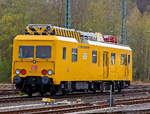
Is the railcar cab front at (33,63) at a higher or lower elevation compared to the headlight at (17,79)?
higher

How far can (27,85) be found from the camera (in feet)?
75.4

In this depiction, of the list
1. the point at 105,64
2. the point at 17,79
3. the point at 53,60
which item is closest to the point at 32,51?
the point at 53,60

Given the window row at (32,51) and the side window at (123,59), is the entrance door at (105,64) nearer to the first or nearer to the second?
the side window at (123,59)

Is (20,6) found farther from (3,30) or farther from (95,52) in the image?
(95,52)

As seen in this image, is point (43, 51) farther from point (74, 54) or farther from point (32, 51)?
point (74, 54)

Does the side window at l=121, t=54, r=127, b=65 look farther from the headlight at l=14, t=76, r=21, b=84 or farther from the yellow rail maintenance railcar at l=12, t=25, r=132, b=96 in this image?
the headlight at l=14, t=76, r=21, b=84

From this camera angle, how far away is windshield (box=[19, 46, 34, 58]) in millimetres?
22797

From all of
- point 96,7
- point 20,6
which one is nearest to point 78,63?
point 20,6

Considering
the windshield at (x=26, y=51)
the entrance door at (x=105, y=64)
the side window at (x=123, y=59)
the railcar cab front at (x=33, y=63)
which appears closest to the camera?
the railcar cab front at (x=33, y=63)

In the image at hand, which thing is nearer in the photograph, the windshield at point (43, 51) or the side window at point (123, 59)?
the windshield at point (43, 51)

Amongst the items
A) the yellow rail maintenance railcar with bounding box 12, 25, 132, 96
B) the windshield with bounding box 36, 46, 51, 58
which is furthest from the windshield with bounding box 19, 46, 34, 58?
the windshield with bounding box 36, 46, 51, 58

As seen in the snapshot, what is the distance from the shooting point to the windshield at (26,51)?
898 inches

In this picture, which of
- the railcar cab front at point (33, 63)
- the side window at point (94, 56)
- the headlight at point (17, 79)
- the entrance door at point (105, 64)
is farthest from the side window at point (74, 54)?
the entrance door at point (105, 64)

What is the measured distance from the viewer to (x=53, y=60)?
73.4 feet
